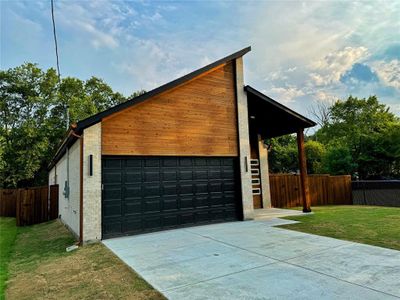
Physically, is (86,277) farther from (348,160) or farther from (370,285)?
(348,160)

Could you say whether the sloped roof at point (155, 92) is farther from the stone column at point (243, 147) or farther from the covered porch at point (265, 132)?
the covered porch at point (265, 132)

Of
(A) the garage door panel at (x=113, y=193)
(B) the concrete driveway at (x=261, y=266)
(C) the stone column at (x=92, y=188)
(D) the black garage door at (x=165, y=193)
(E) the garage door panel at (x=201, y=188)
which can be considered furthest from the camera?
(E) the garage door panel at (x=201, y=188)

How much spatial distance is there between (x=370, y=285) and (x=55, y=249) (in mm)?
6929

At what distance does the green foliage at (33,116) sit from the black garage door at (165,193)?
62.6 feet

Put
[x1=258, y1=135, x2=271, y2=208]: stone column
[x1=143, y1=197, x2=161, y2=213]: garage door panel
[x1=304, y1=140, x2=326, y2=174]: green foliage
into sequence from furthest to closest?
[x1=304, y1=140, x2=326, y2=174]: green foliage < [x1=258, y1=135, x2=271, y2=208]: stone column < [x1=143, y1=197, x2=161, y2=213]: garage door panel

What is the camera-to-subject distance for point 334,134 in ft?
96.3

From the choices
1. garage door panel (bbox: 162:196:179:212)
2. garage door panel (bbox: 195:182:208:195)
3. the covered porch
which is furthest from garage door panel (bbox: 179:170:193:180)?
the covered porch

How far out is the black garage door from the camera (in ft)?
25.6

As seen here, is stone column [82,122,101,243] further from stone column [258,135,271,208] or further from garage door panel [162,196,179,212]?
stone column [258,135,271,208]

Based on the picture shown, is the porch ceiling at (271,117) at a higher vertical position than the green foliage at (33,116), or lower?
lower

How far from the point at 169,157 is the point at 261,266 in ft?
16.2

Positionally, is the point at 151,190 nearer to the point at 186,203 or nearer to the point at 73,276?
the point at 186,203

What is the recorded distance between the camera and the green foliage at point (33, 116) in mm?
22875

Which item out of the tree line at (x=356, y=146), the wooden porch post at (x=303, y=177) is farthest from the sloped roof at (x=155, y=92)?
the tree line at (x=356, y=146)
